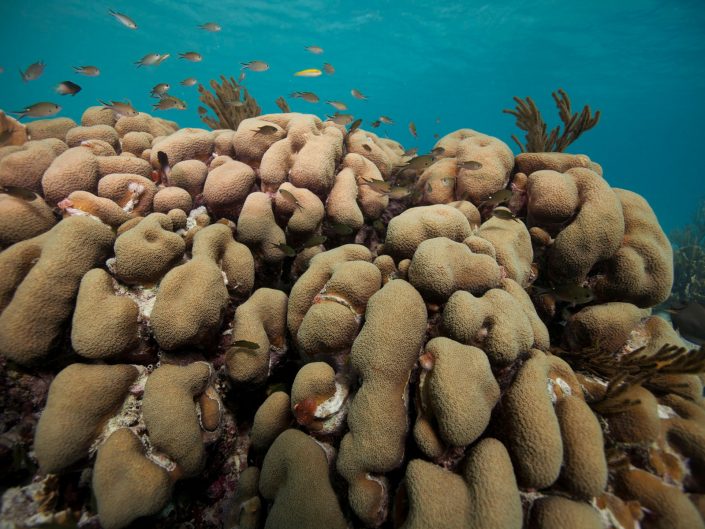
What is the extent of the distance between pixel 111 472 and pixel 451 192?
14.0ft

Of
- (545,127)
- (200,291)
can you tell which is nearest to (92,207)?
(200,291)

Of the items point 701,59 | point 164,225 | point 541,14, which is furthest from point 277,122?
point 701,59

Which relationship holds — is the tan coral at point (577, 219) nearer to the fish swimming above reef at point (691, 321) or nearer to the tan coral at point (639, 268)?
the tan coral at point (639, 268)

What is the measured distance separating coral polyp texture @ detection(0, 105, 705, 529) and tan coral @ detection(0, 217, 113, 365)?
0.01 m

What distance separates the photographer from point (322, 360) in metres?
2.67

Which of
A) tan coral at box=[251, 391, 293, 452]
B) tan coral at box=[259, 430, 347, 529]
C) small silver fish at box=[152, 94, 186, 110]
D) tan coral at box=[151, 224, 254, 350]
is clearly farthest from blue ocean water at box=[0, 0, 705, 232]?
tan coral at box=[259, 430, 347, 529]

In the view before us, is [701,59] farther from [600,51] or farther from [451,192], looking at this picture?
[451,192]

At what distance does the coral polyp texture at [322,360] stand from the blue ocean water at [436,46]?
376 inches

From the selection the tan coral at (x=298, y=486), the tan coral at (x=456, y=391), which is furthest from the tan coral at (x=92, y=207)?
the tan coral at (x=456, y=391)

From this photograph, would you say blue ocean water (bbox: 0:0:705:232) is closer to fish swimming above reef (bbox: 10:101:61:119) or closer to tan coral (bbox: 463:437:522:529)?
fish swimming above reef (bbox: 10:101:61:119)

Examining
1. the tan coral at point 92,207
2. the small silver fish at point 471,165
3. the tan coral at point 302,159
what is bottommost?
the tan coral at point 92,207

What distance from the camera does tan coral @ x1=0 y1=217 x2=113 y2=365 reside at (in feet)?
7.36

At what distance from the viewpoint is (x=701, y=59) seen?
39.6 m

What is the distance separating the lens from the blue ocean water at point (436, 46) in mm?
36781
